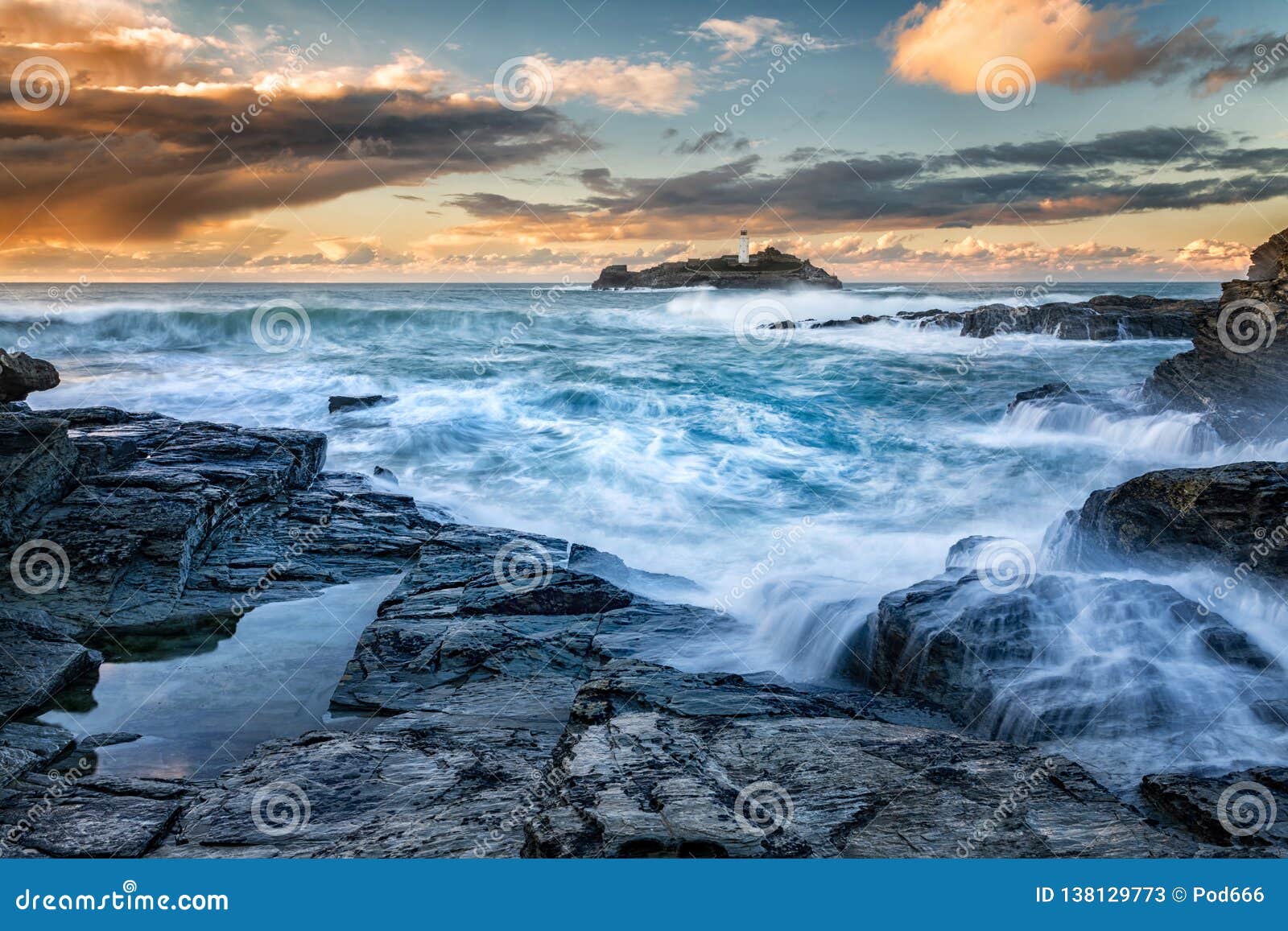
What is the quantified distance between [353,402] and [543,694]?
14932 mm

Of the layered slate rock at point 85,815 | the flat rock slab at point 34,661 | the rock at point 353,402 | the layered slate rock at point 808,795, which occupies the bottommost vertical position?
the layered slate rock at point 85,815

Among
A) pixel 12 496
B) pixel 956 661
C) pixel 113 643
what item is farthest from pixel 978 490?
pixel 12 496

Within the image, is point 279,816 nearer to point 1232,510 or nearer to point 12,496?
point 12,496

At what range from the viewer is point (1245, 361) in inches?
519

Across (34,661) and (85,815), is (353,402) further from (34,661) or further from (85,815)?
(85,815)

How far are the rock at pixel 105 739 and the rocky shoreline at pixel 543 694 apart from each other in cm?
2

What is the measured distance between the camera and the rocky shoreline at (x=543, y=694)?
351 cm

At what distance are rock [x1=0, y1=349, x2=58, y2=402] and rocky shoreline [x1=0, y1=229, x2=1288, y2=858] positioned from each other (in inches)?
98.1

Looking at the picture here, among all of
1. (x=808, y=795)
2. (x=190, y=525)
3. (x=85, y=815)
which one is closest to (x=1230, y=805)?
(x=808, y=795)

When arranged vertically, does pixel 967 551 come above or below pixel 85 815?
above

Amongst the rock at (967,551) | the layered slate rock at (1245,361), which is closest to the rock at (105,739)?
the rock at (967,551)

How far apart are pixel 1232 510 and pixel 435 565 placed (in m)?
8.21

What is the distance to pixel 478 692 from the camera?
562cm

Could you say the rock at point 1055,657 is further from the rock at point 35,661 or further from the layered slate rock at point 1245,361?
the layered slate rock at point 1245,361
